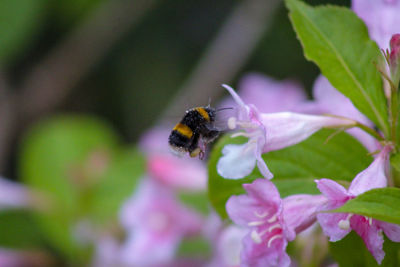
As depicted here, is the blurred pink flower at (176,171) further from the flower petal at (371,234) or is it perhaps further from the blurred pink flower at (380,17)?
the flower petal at (371,234)

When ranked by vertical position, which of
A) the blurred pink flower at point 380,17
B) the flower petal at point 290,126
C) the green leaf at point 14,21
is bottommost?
the flower petal at point 290,126

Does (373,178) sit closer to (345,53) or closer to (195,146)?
(345,53)

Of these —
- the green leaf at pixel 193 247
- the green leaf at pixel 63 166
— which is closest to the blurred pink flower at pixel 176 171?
the green leaf at pixel 193 247

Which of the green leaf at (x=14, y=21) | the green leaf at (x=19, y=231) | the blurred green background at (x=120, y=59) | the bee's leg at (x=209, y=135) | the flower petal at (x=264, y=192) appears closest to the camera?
the flower petal at (x=264, y=192)

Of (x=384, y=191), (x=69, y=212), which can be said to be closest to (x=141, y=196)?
(x=69, y=212)

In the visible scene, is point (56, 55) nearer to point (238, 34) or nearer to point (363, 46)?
point (238, 34)

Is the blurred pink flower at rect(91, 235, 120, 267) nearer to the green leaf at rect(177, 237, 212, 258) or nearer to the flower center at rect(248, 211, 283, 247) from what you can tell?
the green leaf at rect(177, 237, 212, 258)
